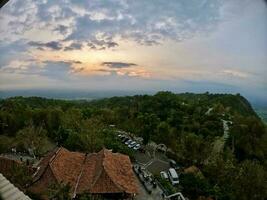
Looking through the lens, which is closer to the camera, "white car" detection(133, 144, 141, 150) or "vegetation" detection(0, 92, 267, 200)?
"vegetation" detection(0, 92, 267, 200)

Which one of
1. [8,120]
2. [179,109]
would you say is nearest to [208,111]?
[179,109]

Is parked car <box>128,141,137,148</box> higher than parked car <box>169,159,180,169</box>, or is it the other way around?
parked car <box>128,141,137,148</box>

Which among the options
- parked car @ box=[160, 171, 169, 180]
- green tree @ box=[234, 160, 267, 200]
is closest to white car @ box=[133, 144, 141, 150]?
parked car @ box=[160, 171, 169, 180]

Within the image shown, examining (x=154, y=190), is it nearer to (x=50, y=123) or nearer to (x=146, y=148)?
(x=146, y=148)

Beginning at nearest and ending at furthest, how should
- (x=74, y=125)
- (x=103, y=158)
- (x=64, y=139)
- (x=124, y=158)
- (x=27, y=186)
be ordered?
1. (x=27, y=186)
2. (x=103, y=158)
3. (x=124, y=158)
4. (x=64, y=139)
5. (x=74, y=125)

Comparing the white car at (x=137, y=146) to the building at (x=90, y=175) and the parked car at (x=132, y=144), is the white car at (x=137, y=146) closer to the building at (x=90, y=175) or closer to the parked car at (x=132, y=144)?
the parked car at (x=132, y=144)

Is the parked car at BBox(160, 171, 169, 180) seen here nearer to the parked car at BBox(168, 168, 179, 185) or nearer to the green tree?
the parked car at BBox(168, 168, 179, 185)

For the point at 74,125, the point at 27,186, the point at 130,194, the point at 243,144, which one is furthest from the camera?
the point at 243,144
